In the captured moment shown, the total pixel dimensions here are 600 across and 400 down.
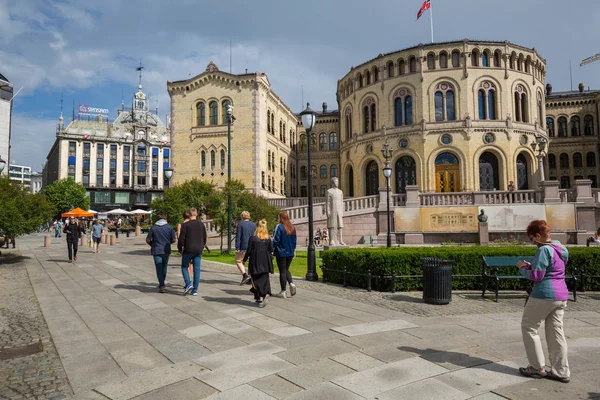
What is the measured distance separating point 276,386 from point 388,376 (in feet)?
4.24

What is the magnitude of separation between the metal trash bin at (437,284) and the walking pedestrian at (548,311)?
3.92 meters

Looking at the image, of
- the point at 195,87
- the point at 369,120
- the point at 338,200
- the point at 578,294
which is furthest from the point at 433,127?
the point at 578,294

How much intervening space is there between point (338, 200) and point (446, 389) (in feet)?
43.5

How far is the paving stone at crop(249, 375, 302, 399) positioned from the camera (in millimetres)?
4172


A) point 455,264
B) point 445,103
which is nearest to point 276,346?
point 455,264

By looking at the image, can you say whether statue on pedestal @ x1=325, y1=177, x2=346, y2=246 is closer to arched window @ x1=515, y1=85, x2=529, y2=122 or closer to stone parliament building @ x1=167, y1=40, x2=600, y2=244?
stone parliament building @ x1=167, y1=40, x2=600, y2=244

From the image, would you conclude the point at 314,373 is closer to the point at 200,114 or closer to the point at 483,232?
the point at 483,232

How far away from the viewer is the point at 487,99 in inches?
1299

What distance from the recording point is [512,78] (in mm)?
33344

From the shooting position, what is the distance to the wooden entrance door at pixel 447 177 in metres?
32.8

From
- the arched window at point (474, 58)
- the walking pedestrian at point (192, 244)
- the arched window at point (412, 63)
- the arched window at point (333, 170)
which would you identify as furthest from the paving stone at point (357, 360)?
the arched window at point (333, 170)

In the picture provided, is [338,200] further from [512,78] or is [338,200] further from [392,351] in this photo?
[512,78]

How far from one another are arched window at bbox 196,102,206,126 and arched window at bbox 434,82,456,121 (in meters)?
21.3

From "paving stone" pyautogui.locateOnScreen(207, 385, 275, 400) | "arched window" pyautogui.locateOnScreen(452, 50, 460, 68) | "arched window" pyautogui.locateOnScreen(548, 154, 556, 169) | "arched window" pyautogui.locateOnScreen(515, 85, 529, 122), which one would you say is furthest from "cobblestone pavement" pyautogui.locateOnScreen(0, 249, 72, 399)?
"arched window" pyautogui.locateOnScreen(548, 154, 556, 169)
